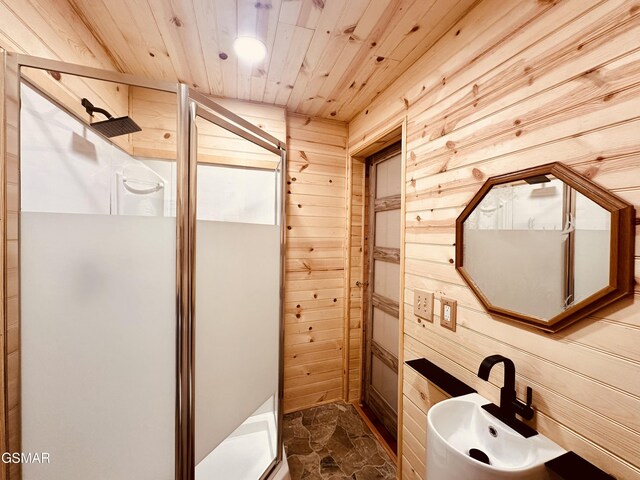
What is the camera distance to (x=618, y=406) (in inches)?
26.5

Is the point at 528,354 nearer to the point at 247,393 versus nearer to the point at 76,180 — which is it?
the point at 247,393

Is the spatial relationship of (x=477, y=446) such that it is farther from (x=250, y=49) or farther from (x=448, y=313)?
(x=250, y=49)

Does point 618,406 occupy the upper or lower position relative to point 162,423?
upper

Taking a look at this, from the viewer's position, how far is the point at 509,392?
0.89 meters

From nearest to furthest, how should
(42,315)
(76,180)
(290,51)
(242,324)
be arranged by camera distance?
(42,315) → (76,180) → (242,324) → (290,51)

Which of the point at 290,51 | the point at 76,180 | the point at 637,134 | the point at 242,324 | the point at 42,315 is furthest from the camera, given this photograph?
the point at 290,51

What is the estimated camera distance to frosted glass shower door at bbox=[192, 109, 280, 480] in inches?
42.2

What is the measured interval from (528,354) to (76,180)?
71.7 inches

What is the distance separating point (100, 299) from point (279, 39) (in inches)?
55.3

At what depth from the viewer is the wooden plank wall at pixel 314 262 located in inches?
83.2

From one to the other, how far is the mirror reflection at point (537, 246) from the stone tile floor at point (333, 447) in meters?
1.43

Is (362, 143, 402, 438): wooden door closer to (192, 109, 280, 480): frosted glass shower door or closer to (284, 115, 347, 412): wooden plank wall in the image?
(284, 115, 347, 412): wooden plank wall

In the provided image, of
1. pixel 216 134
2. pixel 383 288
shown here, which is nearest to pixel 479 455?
pixel 383 288

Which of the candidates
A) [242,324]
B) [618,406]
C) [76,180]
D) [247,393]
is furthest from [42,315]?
[618,406]
